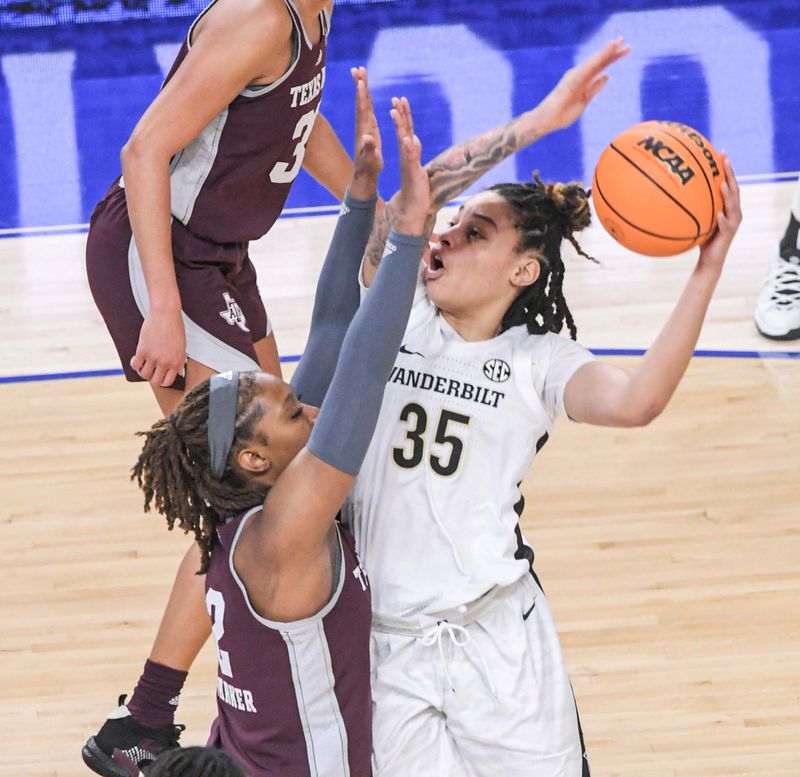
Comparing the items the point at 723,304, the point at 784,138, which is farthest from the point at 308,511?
the point at 784,138

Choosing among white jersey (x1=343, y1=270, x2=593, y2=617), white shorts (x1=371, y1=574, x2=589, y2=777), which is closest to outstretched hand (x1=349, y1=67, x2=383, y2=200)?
white jersey (x1=343, y1=270, x2=593, y2=617)

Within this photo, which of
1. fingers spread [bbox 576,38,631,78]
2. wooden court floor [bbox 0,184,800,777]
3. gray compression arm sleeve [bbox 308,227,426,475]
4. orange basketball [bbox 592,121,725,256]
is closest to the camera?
gray compression arm sleeve [bbox 308,227,426,475]

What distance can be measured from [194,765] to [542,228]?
44.3 inches

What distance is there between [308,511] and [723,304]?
3.64 m

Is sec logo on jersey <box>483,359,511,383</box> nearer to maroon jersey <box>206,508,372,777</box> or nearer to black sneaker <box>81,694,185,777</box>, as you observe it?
maroon jersey <box>206,508,372,777</box>

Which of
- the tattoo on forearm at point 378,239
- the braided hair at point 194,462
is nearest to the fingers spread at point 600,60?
the tattoo on forearm at point 378,239

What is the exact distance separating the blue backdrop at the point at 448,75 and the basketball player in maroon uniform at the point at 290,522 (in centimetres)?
455

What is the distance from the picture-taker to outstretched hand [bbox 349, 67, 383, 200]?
257 centimetres

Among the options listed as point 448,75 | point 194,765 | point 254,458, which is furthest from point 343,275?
point 448,75

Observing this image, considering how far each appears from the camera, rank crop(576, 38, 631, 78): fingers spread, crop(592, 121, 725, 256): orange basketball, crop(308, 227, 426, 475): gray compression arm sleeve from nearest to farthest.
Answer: crop(308, 227, 426, 475): gray compression arm sleeve
crop(576, 38, 631, 78): fingers spread
crop(592, 121, 725, 256): orange basketball

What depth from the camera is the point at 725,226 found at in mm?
2195

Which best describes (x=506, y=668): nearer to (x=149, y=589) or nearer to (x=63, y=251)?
(x=149, y=589)

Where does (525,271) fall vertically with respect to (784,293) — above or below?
above

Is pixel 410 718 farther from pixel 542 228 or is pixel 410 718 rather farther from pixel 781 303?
pixel 781 303
